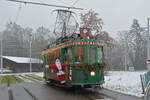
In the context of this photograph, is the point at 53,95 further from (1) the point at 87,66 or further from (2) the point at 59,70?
(1) the point at 87,66

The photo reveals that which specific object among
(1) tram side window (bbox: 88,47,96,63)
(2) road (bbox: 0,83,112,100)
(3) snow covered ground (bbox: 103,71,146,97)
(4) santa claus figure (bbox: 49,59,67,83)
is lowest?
(2) road (bbox: 0,83,112,100)

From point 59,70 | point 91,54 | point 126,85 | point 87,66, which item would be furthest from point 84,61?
point 126,85

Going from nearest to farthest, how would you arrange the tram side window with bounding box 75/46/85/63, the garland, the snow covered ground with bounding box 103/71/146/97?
the garland, the tram side window with bounding box 75/46/85/63, the snow covered ground with bounding box 103/71/146/97

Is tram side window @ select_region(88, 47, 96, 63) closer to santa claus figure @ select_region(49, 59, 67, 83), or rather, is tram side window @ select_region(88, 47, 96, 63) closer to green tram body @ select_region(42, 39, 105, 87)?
green tram body @ select_region(42, 39, 105, 87)

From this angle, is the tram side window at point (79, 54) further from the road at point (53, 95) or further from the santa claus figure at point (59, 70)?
the road at point (53, 95)

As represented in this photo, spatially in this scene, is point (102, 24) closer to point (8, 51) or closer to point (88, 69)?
point (88, 69)

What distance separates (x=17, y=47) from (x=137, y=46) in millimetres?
Answer: 38429

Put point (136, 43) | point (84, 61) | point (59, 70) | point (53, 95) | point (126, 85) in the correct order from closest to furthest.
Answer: point (84, 61), point (53, 95), point (59, 70), point (126, 85), point (136, 43)

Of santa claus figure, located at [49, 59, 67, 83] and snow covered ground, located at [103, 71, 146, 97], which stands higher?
santa claus figure, located at [49, 59, 67, 83]

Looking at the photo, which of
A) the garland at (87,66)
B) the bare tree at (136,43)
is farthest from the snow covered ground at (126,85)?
the bare tree at (136,43)

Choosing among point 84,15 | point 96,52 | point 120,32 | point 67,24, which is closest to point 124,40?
point 120,32

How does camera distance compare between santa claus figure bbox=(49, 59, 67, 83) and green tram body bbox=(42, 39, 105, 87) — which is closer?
green tram body bbox=(42, 39, 105, 87)

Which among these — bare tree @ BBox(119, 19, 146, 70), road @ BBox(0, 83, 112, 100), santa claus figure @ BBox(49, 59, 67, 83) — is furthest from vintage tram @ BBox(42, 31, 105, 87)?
bare tree @ BBox(119, 19, 146, 70)

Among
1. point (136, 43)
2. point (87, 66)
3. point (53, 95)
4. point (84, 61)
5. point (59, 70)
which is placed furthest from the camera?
point (136, 43)
